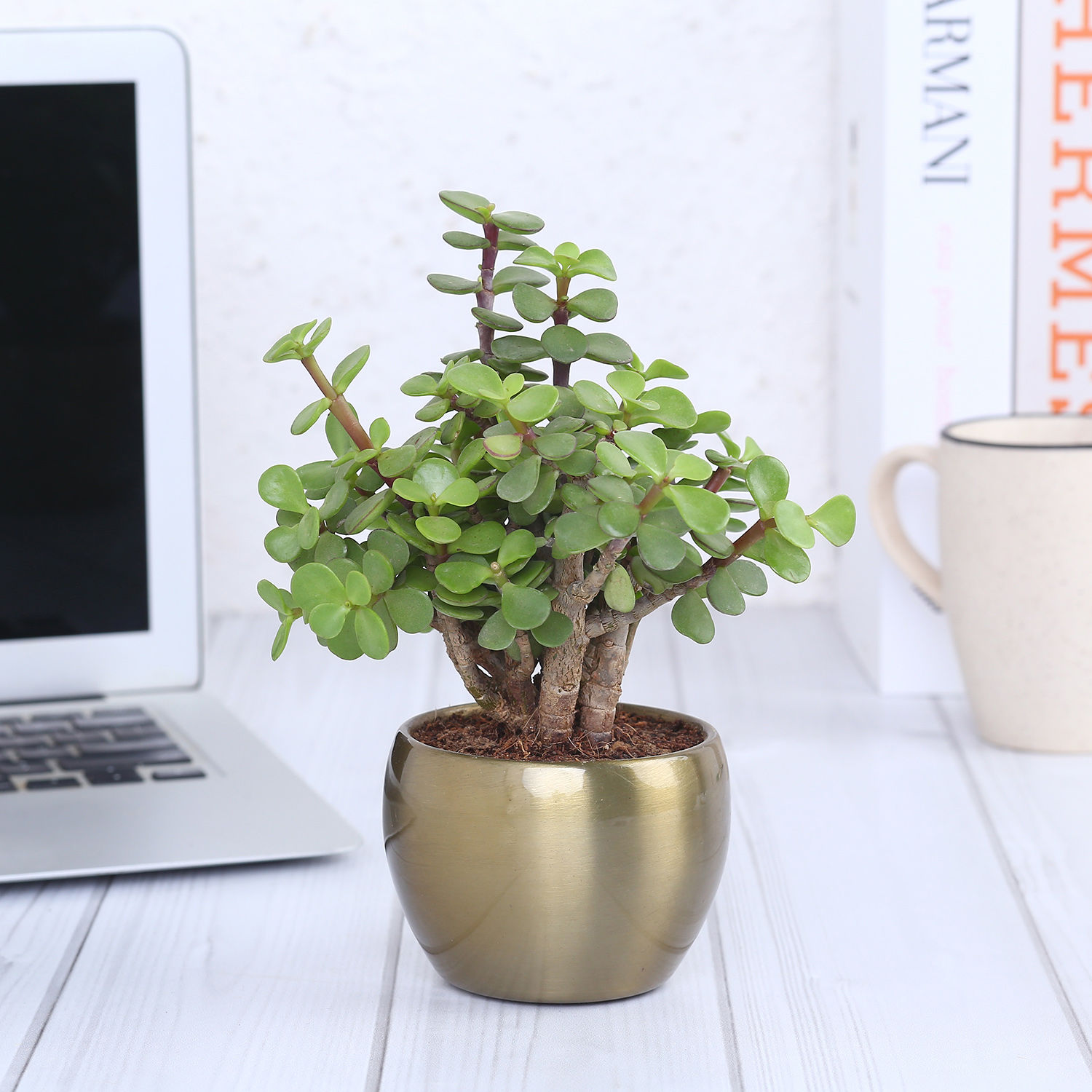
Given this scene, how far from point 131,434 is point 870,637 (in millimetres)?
448

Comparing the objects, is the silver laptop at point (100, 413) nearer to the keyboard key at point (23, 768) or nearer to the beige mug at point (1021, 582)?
the keyboard key at point (23, 768)

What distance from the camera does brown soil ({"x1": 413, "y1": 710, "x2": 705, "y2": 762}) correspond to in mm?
402

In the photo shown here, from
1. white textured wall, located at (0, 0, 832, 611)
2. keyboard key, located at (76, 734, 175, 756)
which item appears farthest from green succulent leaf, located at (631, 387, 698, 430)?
white textured wall, located at (0, 0, 832, 611)

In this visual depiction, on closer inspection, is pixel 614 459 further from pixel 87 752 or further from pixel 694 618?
pixel 87 752

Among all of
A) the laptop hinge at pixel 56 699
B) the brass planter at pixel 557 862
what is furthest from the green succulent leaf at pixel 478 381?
the laptop hinge at pixel 56 699

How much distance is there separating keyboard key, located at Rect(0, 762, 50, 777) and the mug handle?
1.48 feet

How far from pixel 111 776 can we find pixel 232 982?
0.52 feet

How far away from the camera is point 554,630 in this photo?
14.9 inches

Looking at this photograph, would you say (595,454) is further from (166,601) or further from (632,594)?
(166,601)

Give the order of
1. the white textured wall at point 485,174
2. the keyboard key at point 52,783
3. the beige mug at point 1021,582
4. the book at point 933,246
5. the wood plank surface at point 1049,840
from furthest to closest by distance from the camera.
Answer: the white textured wall at point 485,174
the book at point 933,246
the beige mug at point 1021,582
the keyboard key at point 52,783
the wood plank surface at point 1049,840

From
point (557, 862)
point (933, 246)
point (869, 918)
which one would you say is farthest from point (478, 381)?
point (933, 246)

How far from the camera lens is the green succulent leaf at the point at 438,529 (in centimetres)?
36

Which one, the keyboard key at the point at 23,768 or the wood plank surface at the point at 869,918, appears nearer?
the wood plank surface at the point at 869,918

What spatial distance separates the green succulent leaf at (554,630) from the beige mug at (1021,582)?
1.20 feet
